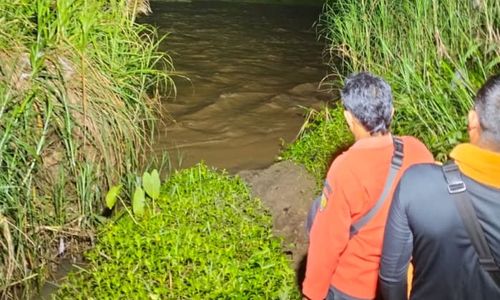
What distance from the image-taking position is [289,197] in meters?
4.49

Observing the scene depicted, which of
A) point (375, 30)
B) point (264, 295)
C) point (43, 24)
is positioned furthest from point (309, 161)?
point (43, 24)

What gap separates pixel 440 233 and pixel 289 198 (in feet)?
8.54

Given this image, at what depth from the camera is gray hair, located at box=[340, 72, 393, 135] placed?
238 centimetres

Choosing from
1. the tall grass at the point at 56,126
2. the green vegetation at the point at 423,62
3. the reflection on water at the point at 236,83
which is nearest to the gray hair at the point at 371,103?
the green vegetation at the point at 423,62

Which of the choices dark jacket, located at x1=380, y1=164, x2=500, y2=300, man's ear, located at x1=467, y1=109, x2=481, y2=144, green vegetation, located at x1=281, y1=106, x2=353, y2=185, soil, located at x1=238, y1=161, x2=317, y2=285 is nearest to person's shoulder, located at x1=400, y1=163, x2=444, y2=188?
dark jacket, located at x1=380, y1=164, x2=500, y2=300

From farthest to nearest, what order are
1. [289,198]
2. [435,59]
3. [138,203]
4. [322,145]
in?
1. [322,145]
2. [435,59]
3. [289,198]
4. [138,203]

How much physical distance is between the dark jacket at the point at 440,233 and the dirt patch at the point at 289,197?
6.34 feet

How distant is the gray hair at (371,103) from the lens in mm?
2375

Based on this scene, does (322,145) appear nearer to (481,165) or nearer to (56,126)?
(56,126)

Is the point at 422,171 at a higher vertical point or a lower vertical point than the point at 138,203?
higher

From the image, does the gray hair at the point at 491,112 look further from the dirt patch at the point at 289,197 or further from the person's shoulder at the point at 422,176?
the dirt patch at the point at 289,197

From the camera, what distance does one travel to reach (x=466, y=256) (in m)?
1.90

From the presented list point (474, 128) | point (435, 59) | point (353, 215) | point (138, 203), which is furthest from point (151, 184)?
point (435, 59)

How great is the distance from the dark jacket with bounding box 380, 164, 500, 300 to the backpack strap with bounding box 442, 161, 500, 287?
0.01 meters
